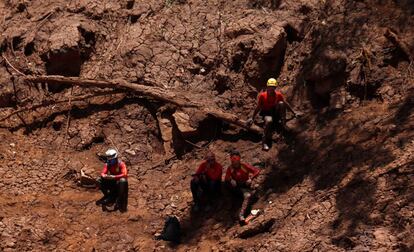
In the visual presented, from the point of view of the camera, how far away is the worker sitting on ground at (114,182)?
759 centimetres

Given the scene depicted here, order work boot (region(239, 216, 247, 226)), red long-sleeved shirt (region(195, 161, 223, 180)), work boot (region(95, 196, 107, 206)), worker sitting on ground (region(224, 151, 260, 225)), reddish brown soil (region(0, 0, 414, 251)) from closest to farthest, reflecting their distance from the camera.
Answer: reddish brown soil (region(0, 0, 414, 251))
work boot (region(239, 216, 247, 226))
worker sitting on ground (region(224, 151, 260, 225))
red long-sleeved shirt (region(195, 161, 223, 180))
work boot (region(95, 196, 107, 206))

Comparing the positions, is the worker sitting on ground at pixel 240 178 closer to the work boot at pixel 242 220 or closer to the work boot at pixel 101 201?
the work boot at pixel 242 220

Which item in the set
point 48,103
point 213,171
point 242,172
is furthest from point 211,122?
point 48,103

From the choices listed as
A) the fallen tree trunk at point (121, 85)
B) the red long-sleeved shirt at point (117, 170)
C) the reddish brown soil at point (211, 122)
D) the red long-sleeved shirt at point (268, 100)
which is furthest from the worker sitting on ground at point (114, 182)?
the red long-sleeved shirt at point (268, 100)

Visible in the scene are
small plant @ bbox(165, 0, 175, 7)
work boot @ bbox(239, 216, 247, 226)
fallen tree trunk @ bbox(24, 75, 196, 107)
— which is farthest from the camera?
small plant @ bbox(165, 0, 175, 7)

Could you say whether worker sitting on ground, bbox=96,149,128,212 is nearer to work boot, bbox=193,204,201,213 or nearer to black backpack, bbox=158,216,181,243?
black backpack, bbox=158,216,181,243

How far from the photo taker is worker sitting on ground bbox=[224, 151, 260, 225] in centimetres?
703

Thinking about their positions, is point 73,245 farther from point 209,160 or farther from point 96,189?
point 209,160

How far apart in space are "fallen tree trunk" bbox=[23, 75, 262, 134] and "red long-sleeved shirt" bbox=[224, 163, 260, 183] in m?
0.92

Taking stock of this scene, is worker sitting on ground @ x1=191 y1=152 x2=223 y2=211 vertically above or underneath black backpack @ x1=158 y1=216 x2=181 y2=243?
above

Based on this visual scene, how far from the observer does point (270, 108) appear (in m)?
7.73

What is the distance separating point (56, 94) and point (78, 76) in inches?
18.0

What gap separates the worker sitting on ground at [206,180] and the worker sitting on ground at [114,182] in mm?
1012


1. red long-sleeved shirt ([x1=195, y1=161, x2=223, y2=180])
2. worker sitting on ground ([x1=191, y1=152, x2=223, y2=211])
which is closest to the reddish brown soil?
worker sitting on ground ([x1=191, y1=152, x2=223, y2=211])
